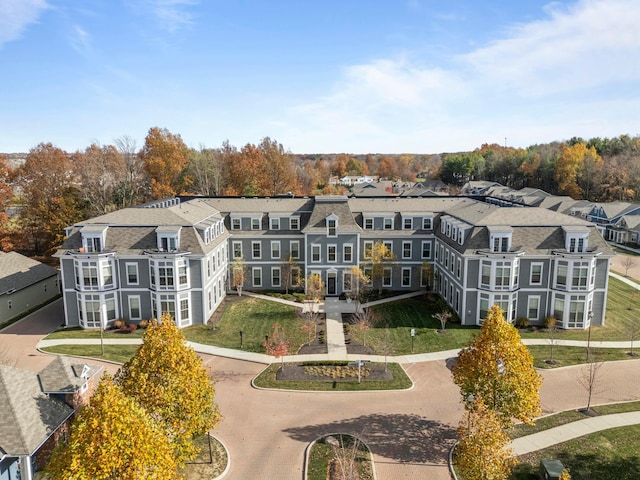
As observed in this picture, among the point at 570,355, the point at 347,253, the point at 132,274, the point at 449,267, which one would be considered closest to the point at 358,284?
the point at 347,253

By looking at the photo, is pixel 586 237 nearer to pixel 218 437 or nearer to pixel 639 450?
pixel 639 450

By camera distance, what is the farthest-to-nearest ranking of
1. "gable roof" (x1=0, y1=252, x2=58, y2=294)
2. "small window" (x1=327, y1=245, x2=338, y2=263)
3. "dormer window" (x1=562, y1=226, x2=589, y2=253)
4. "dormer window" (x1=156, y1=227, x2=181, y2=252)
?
1. "small window" (x1=327, y1=245, x2=338, y2=263)
2. "gable roof" (x1=0, y1=252, x2=58, y2=294)
3. "dormer window" (x1=156, y1=227, x2=181, y2=252)
4. "dormer window" (x1=562, y1=226, x2=589, y2=253)

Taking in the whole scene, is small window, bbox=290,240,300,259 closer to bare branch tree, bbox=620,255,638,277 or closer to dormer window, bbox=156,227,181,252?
dormer window, bbox=156,227,181,252

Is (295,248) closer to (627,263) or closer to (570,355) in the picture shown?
(570,355)

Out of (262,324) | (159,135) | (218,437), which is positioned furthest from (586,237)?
(159,135)

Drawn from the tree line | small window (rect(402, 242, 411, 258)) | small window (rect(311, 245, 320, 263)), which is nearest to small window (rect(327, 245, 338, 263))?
small window (rect(311, 245, 320, 263))

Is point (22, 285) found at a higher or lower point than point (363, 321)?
higher
